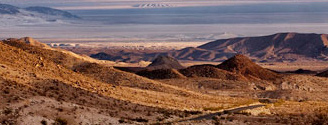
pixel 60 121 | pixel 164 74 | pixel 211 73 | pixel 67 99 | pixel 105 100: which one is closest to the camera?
pixel 60 121

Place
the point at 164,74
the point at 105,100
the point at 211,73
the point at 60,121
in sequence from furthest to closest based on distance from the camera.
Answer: the point at 211,73 → the point at 164,74 → the point at 105,100 → the point at 60,121

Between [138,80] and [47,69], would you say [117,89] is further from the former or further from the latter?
[138,80]

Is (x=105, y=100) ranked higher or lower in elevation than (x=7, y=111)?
lower

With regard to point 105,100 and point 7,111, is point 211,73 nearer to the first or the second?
point 105,100

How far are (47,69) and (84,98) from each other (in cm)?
441

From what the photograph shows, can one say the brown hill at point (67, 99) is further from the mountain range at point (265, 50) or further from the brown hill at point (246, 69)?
the mountain range at point (265, 50)

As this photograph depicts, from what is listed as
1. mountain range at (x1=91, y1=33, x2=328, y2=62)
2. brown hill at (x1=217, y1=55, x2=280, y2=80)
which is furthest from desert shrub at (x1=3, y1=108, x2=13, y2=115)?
mountain range at (x1=91, y1=33, x2=328, y2=62)

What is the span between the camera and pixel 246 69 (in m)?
Answer: 59.6

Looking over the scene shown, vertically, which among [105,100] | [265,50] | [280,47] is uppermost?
[105,100]

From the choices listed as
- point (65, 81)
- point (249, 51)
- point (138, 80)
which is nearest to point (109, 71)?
point (138, 80)

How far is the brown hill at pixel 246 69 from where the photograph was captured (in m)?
58.3

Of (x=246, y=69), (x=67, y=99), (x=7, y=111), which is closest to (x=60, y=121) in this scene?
(x=7, y=111)

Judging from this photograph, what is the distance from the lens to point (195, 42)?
19262 cm

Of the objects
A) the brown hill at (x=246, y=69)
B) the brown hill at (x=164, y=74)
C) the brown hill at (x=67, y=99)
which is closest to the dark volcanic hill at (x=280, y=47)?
the brown hill at (x=246, y=69)
